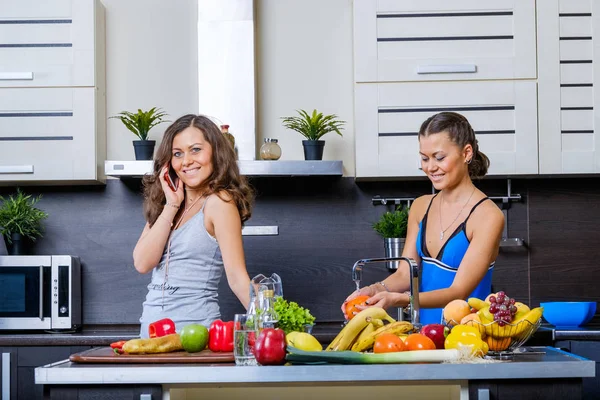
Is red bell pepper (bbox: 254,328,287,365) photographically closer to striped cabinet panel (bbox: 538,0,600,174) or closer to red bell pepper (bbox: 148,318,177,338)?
red bell pepper (bbox: 148,318,177,338)

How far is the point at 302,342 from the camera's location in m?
1.98

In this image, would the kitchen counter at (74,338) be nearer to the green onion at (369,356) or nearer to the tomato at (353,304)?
the tomato at (353,304)

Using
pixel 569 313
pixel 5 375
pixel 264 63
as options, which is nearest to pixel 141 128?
pixel 264 63

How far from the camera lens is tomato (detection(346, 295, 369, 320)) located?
7.42 feet

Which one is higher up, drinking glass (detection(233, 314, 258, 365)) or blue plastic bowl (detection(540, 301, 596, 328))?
drinking glass (detection(233, 314, 258, 365))

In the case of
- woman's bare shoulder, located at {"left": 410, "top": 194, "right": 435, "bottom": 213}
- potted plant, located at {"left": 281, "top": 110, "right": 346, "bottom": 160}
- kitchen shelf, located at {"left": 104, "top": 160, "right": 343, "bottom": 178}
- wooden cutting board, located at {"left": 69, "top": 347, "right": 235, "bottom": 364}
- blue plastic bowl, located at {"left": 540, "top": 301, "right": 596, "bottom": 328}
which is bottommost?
blue plastic bowl, located at {"left": 540, "top": 301, "right": 596, "bottom": 328}

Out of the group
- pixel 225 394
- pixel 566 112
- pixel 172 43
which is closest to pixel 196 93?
pixel 172 43

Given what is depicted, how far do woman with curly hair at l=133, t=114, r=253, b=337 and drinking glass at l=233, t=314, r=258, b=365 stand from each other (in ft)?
1.59

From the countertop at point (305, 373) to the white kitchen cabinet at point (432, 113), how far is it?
6.64ft

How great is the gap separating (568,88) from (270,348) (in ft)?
8.33

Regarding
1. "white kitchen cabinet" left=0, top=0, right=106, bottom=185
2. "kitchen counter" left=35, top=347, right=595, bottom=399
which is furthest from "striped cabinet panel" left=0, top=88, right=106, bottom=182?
"kitchen counter" left=35, top=347, right=595, bottom=399

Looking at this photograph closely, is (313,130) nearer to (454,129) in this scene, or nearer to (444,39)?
(444,39)

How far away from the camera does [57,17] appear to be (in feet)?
12.8

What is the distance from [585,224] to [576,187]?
0.64 ft
